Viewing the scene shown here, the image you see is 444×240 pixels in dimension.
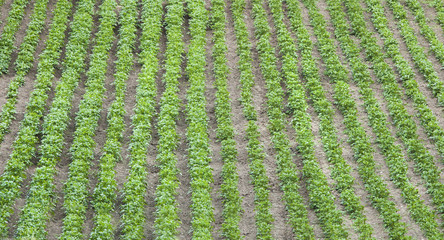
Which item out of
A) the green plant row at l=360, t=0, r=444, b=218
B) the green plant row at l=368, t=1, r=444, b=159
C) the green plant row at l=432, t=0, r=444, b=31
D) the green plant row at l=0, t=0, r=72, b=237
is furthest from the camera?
the green plant row at l=432, t=0, r=444, b=31

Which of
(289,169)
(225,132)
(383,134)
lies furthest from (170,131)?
(383,134)

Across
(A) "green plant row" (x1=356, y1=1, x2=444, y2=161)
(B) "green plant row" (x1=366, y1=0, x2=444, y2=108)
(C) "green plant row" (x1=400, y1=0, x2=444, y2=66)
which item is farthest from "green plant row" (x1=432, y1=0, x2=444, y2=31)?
(A) "green plant row" (x1=356, y1=1, x2=444, y2=161)

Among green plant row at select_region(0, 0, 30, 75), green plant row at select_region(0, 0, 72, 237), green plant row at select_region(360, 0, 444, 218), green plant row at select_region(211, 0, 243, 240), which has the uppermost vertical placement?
green plant row at select_region(0, 0, 30, 75)

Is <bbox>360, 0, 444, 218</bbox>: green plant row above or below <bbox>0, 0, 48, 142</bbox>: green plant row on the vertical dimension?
below

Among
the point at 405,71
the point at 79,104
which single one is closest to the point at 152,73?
the point at 79,104

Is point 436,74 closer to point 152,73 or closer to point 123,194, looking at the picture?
point 152,73

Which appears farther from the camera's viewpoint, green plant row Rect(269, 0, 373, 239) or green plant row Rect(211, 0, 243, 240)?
green plant row Rect(269, 0, 373, 239)

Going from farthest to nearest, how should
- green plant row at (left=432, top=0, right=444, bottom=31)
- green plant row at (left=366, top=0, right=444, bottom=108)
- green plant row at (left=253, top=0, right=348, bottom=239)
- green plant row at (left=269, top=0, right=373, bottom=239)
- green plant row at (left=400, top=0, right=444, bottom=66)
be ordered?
green plant row at (left=432, top=0, right=444, bottom=31), green plant row at (left=400, top=0, right=444, bottom=66), green plant row at (left=366, top=0, right=444, bottom=108), green plant row at (left=269, top=0, right=373, bottom=239), green plant row at (left=253, top=0, right=348, bottom=239)

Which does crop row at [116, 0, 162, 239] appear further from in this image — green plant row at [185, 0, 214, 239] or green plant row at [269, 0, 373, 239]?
green plant row at [269, 0, 373, 239]
